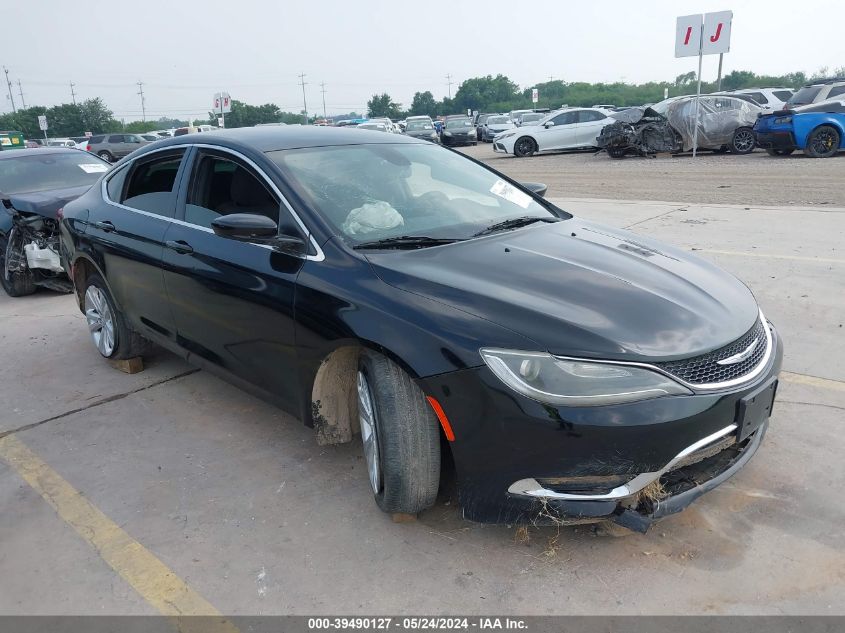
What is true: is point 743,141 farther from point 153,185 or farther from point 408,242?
point 408,242

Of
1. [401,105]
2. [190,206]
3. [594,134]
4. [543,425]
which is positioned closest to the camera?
[543,425]

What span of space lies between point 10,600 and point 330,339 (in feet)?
5.16

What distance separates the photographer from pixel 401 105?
11206 centimetres

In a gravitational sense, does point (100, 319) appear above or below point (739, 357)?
below

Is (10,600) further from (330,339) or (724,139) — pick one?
(724,139)

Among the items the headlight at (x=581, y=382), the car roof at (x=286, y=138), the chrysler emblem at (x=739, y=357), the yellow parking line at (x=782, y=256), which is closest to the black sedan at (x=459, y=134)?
the yellow parking line at (x=782, y=256)

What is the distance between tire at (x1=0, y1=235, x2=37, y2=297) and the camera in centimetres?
747

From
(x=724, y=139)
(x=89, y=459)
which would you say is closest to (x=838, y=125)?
(x=724, y=139)

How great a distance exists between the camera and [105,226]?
4621mm

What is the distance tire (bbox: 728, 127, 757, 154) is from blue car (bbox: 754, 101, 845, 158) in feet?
5.39

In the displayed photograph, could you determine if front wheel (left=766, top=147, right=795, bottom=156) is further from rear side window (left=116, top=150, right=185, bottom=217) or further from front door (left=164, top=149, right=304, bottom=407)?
front door (left=164, top=149, right=304, bottom=407)

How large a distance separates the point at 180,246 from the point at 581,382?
2.46 m

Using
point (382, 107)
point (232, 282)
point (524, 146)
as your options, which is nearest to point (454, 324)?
point (232, 282)

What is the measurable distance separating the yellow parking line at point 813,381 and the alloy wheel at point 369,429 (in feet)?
8.65
